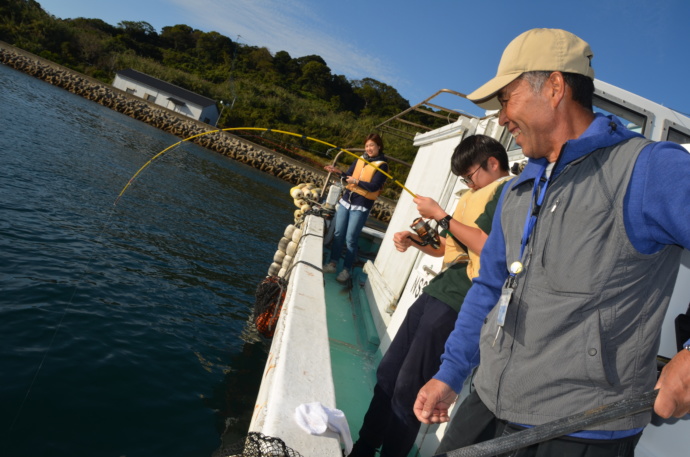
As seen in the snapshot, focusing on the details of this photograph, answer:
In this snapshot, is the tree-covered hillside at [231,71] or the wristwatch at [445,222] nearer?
the wristwatch at [445,222]

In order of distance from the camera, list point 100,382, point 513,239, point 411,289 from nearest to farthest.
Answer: point 513,239 < point 411,289 < point 100,382

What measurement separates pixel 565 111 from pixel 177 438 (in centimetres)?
440

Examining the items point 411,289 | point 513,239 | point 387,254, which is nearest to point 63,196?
point 387,254

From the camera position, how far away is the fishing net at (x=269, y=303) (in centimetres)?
611

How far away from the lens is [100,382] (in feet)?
16.0

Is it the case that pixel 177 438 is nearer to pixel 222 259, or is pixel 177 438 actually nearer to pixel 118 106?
pixel 222 259

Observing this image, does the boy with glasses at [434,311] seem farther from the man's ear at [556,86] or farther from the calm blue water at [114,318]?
the calm blue water at [114,318]

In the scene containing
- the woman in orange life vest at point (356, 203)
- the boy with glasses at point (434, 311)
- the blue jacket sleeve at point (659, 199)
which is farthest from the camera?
the woman in orange life vest at point (356, 203)

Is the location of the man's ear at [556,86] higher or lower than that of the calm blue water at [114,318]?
higher

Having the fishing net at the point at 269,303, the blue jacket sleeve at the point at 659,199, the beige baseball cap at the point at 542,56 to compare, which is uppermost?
the beige baseball cap at the point at 542,56

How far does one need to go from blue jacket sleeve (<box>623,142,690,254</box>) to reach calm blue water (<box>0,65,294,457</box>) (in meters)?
4.21

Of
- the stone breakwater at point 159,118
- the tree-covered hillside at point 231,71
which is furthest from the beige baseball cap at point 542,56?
the stone breakwater at point 159,118

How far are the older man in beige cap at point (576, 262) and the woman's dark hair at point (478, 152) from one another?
96 centimetres

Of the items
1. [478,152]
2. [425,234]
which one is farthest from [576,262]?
[425,234]
